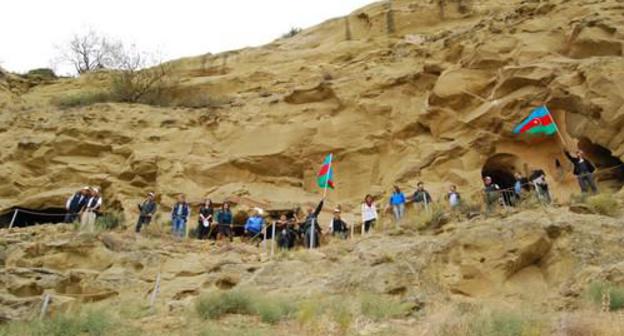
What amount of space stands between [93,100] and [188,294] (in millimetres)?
16941

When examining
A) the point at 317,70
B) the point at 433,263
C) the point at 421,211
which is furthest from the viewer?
the point at 317,70

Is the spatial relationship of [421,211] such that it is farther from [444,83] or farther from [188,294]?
Result: [188,294]

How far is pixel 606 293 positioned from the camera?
8.98m

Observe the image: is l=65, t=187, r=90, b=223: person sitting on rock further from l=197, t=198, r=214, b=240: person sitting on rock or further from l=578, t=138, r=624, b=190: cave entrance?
l=578, t=138, r=624, b=190: cave entrance

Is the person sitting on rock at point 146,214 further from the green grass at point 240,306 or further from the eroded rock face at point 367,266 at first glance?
the green grass at point 240,306

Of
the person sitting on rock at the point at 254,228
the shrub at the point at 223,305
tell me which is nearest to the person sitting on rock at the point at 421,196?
the person sitting on rock at the point at 254,228

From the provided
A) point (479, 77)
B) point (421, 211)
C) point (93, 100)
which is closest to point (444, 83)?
point (479, 77)

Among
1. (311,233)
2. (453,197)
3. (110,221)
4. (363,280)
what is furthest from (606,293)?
(110,221)

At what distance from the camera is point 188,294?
12453mm

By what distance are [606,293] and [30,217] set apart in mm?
19039

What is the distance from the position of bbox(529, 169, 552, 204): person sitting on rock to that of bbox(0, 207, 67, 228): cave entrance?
48.9 feet

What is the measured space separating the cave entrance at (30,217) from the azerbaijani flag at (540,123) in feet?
48.9

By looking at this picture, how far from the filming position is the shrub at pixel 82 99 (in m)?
26.7

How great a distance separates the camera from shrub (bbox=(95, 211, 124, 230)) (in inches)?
697
